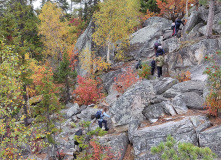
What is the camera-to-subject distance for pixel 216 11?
18.9 metres

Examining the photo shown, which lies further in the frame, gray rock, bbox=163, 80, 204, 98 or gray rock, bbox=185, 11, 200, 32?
gray rock, bbox=185, 11, 200, 32

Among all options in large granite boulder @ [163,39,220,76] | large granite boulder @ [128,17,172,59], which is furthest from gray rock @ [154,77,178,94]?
large granite boulder @ [128,17,172,59]

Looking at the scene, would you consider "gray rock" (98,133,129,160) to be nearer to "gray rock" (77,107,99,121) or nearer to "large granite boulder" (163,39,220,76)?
"gray rock" (77,107,99,121)

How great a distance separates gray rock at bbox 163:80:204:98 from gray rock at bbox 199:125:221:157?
405cm

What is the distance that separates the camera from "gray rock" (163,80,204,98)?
11.9 metres

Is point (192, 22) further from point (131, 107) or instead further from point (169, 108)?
point (131, 107)

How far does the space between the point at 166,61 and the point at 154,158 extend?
11.2 meters

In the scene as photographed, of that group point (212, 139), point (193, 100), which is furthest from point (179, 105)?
point (212, 139)

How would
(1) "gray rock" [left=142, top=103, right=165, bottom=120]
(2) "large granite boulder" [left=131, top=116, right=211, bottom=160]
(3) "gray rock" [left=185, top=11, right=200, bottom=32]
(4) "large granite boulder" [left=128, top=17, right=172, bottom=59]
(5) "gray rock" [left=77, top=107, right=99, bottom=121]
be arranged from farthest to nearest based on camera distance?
(4) "large granite boulder" [left=128, top=17, right=172, bottom=59]
(3) "gray rock" [left=185, top=11, right=200, bottom=32]
(5) "gray rock" [left=77, top=107, right=99, bottom=121]
(1) "gray rock" [left=142, top=103, right=165, bottom=120]
(2) "large granite boulder" [left=131, top=116, right=211, bottom=160]

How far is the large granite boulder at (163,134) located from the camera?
28.2 feet

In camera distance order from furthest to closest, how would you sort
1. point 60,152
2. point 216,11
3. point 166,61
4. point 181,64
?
1. point 216,11
2. point 166,61
3. point 181,64
4. point 60,152

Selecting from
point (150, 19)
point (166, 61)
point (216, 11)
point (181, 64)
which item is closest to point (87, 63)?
point (166, 61)

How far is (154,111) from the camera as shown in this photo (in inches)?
434

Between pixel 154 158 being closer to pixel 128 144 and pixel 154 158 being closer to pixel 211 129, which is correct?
pixel 128 144
